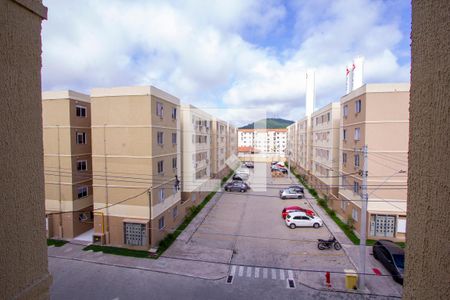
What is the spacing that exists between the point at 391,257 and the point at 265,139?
6417cm

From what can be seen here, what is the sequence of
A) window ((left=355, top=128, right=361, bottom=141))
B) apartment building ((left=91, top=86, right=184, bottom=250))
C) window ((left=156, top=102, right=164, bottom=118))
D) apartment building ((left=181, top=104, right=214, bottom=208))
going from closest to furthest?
apartment building ((left=91, top=86, right=184, bottom=250))
window ((left=156, top=102, right=164, bottom=118))
window ((left=355, top=128, right=361, bottom=141))
apartment building ((left=181, top=104, right=214, bottom=208))

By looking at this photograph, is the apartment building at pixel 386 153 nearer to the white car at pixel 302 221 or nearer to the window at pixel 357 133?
the window at pixel 357 133

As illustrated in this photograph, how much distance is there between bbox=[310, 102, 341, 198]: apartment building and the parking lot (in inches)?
113

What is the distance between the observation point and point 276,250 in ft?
43.9

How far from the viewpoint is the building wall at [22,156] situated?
1390mm

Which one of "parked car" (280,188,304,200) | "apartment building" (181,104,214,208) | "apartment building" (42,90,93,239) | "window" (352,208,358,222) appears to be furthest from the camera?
"parked car" (280,188,304,200)

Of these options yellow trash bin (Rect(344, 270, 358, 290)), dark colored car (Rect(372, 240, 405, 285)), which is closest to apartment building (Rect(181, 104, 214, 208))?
yellow trash bin (Rect(344, 270, 358, 290))

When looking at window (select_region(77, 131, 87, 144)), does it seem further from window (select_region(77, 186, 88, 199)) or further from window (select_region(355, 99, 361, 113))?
window (select_region(355, 99, 361, 113))

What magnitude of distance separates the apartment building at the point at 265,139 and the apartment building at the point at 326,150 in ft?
145

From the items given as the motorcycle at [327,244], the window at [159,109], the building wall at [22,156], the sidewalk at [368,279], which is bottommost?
the sidewalk at [368,279]

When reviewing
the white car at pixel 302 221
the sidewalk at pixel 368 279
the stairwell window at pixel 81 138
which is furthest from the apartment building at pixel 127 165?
the white car at pixel 302 221

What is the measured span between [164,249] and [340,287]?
860 centimetres

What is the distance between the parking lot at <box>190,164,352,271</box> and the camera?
39.9 feet

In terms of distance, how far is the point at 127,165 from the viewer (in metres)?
13.1
